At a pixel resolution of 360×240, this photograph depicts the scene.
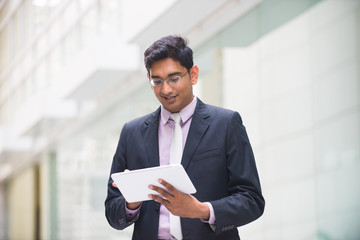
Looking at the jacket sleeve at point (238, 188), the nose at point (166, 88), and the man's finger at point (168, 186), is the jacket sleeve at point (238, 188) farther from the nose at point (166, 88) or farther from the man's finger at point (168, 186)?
the nose at point (166, 88)

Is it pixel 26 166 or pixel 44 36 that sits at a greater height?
pixel 44 36

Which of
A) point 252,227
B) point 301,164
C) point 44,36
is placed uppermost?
point 44,36

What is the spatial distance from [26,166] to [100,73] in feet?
41.6

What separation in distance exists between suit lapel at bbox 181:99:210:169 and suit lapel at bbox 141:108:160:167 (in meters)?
0.16

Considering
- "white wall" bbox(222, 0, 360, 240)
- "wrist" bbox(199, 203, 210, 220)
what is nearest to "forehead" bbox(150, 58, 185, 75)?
"wrist" bbox(199, 203, 210, 220)

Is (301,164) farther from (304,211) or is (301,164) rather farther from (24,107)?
(24,107)

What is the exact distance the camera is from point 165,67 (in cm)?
306

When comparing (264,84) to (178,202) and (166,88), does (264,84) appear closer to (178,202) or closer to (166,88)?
(166,88)

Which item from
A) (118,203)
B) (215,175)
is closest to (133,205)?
(118,203)

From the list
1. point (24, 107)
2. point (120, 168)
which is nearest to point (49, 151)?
point (24, 107)

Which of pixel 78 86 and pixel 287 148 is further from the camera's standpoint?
pixel 78 86

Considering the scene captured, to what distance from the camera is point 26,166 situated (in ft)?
74.2

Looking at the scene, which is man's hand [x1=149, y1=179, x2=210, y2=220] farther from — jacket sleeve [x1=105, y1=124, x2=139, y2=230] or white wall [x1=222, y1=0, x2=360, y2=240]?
white wall [x1=222, y1=0, x2=360, y2=240]

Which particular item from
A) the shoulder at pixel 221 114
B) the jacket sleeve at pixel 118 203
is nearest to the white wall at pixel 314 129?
the shoulder at pixel 221 114
